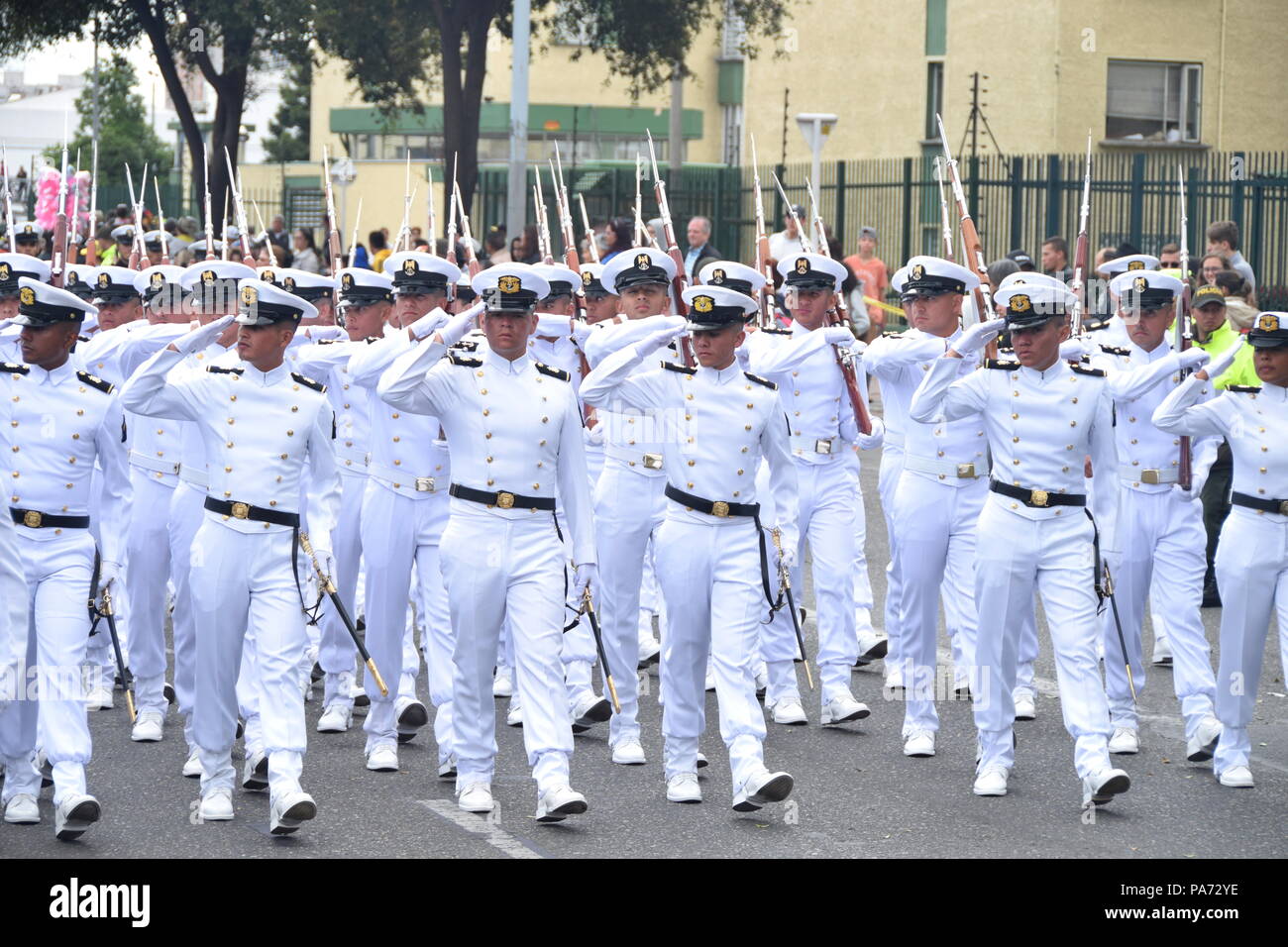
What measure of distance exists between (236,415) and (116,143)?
66804 mm

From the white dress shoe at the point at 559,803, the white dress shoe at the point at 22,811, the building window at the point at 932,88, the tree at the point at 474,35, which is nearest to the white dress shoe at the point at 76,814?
the white dress shoe at the point at 22,811

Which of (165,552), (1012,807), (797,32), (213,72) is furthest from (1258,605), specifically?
(797,32)

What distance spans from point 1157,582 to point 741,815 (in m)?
2.77

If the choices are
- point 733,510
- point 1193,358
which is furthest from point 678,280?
point 1193,358

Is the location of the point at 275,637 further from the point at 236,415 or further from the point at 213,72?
the point at 213,72

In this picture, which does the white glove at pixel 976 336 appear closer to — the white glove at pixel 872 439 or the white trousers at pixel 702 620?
the white trousers at pixel 702 620

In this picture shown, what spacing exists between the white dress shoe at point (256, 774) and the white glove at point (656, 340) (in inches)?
91.0

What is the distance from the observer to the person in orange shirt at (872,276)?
910 inches

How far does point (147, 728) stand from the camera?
32.1 ft

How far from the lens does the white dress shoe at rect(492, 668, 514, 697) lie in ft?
36.1

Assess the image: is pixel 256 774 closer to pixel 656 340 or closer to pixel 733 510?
pixel 733 510

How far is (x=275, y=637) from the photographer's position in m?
8.03

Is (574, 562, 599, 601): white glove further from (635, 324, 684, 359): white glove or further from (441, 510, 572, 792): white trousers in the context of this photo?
(635, 324, 684, 359): white glove
